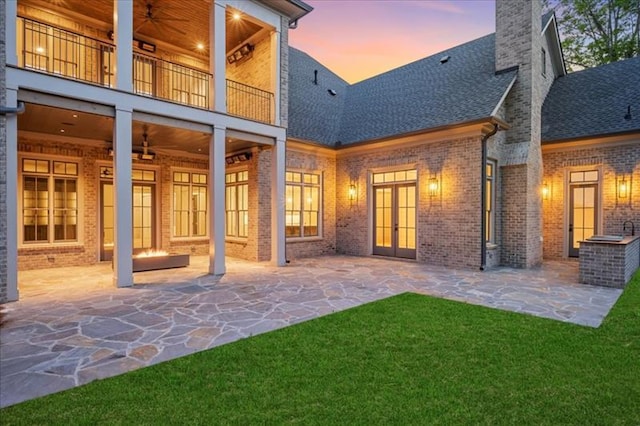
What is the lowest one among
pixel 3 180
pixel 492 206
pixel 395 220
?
pixel 395 220

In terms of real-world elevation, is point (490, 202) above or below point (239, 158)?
below

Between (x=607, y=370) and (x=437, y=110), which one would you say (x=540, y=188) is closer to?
(x=437, y=110)

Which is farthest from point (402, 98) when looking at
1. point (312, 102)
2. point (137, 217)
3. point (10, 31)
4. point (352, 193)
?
point (10, 31)

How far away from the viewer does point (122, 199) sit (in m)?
6.72

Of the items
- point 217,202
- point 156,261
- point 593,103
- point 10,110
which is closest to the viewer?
point 10,110

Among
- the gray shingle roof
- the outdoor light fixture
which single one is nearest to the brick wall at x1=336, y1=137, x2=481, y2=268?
the gray shingle roof

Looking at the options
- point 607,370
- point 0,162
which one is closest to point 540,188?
point 607,370

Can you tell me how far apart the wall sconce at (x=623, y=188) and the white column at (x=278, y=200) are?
9411 millimetres

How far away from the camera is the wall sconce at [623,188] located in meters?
9.67

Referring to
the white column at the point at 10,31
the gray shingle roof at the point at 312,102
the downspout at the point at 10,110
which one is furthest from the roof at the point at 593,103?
the white column at the point at 10,31

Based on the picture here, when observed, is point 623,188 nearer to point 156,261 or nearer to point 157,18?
point 156,261

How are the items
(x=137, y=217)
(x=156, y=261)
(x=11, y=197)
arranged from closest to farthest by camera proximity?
(x=11, y=197) < (x=156, y=261) < (x=137, y=217)

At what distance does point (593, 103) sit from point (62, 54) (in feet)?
50.2

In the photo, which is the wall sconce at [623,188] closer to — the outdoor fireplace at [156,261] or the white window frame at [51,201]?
the outdoor fireplace at [156,261]
